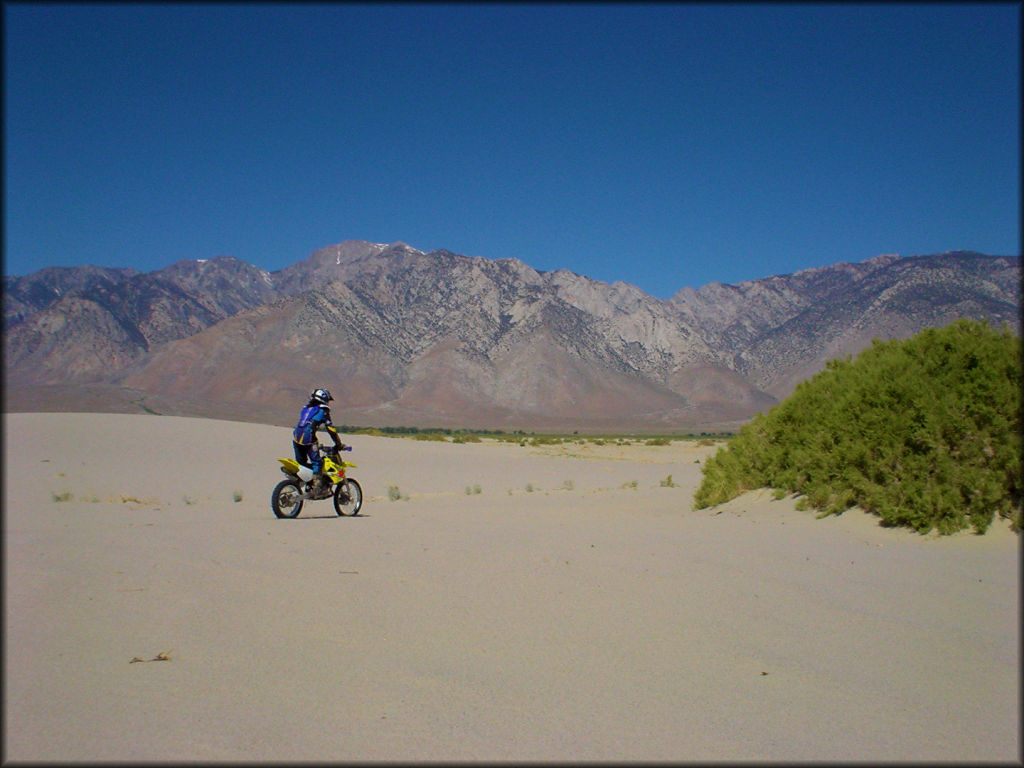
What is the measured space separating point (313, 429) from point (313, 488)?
107 centimetres

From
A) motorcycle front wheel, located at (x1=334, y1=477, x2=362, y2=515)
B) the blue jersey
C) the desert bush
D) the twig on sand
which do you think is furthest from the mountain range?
the twig on sand

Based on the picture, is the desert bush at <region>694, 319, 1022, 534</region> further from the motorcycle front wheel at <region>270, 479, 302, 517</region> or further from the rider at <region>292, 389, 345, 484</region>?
the motorcycle front wheel at <region>270, 479, 302, 517</region>

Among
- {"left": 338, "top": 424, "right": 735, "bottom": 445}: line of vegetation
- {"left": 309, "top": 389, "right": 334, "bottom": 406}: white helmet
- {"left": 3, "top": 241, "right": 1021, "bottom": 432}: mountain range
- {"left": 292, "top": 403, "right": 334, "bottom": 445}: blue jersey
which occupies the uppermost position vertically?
{"left": 3, "top": 241, "right": 1021, "bottom": 432}: mountain range

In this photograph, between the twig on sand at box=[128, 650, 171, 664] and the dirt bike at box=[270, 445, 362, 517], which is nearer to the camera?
the twig on sand at box=[128, 650, 171, 664]

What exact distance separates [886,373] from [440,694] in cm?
815

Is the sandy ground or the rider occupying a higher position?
the rider

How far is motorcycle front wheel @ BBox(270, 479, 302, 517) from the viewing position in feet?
41.8

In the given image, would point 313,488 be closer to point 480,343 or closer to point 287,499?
point 287,499

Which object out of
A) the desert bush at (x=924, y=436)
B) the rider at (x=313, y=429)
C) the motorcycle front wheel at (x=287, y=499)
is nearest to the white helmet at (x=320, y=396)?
the rider at (x=313, y=429)

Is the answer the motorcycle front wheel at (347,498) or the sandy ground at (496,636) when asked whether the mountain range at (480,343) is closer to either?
the motorcycle front wheel at (347,498)

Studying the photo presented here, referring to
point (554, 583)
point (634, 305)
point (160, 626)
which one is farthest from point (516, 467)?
point (634, 305)

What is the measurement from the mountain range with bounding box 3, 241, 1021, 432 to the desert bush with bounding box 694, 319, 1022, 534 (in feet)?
269

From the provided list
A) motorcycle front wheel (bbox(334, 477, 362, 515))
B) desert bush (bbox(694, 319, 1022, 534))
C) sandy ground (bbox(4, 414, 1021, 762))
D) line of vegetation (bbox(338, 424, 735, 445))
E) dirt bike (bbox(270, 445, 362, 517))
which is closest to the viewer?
sandy ground (bbox(4, 414, 1021, 762))

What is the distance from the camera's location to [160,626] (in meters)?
5.52
